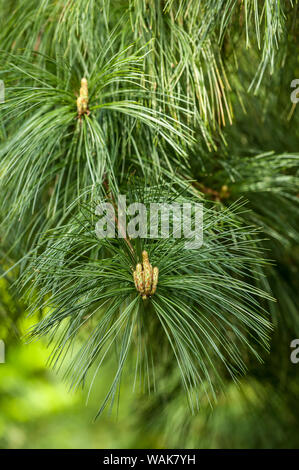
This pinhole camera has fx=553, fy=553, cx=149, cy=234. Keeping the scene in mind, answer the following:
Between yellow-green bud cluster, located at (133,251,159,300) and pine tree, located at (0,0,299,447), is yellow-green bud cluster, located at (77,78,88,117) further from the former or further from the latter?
yellow-green bud cluster, located at (133,251,159,300)

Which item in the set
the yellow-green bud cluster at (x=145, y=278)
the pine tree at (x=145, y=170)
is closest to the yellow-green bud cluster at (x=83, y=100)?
the pine tree at (x=145, y=170)

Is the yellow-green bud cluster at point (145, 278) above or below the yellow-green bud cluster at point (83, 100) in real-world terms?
below

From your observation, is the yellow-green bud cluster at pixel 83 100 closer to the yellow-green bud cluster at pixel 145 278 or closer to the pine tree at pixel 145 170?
the pine tree at pixel 145 170

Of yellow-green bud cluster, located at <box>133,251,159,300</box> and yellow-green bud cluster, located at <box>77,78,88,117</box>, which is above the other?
yellow-green bud cluster, located at <box>77,78,88,117</box>

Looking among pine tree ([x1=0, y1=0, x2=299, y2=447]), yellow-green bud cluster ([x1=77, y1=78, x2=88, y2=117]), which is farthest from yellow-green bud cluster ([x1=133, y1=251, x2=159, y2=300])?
yellow-green bud cluster ([x1=77, y1=78, x2=88, y2=117])

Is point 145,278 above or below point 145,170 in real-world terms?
below

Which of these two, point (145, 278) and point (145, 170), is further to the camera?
point (145, 170)
